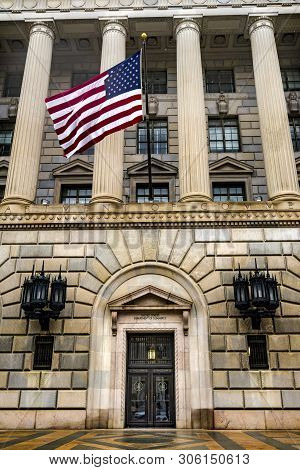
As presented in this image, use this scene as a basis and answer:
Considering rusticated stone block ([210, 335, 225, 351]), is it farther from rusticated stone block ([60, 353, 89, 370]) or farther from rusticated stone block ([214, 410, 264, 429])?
rusticated stone block ([60, 353, 89, 370])

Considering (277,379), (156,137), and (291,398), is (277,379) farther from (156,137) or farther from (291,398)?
(156,137)

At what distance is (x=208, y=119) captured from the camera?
23859 mm

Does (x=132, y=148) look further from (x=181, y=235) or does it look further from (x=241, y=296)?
(x=241, y=296)

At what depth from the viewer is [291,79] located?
2489 centimetres

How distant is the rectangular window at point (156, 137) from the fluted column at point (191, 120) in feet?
11.7

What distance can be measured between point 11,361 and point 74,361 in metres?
2.36

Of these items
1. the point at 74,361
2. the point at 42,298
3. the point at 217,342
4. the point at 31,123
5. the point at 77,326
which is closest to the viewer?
the point at 42,298

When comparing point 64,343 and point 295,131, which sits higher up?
point 295,131

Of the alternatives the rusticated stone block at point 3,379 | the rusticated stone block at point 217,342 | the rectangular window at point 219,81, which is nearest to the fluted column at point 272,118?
the rectangular window at point 219,81

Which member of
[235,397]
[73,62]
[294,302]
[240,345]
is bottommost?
[235,397]

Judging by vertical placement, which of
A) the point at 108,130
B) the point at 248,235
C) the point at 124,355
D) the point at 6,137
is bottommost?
the point at 124,355

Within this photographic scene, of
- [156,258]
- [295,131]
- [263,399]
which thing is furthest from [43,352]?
[295,131]

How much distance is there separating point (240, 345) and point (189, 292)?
108 inches
